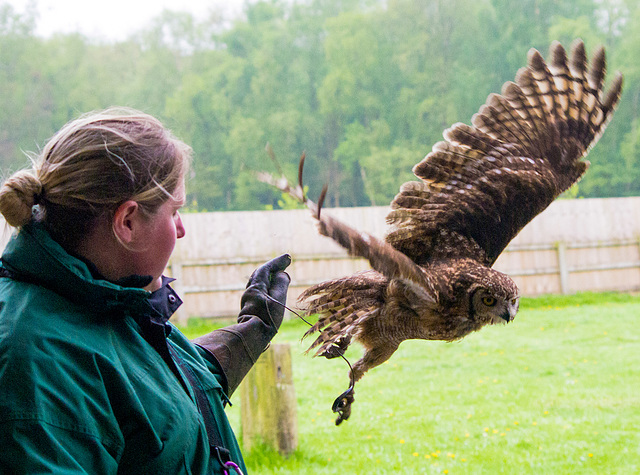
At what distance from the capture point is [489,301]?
1548 millimetres

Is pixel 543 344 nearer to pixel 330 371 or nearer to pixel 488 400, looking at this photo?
pixel 488 400

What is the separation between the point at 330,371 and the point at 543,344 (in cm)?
183

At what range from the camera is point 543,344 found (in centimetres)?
513

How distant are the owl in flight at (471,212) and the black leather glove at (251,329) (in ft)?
0.64

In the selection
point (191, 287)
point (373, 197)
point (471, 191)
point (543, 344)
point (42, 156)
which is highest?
point (42, 156)

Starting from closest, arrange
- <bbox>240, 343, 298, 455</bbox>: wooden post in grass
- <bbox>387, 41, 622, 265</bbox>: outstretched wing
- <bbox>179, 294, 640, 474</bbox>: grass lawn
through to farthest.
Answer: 1. <bbox>387, 41, 622, 265</bbox>: outstretched wing
2. <bbox>240, 343, 298, 455</bbox>: wooden post in grass
3. <bbox>179, 294, 640, 474</bbox>: grass lawn

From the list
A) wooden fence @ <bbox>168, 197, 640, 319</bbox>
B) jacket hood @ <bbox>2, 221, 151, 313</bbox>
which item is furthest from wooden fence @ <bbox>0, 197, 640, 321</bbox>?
jacket hood @ <bbox>2, 221, 151, 313</bbox>

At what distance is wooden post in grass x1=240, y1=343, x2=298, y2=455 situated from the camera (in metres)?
2.92

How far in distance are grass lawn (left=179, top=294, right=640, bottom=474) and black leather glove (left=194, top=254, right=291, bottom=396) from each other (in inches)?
72.1

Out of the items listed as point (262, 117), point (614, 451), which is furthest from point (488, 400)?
point (262, 117)

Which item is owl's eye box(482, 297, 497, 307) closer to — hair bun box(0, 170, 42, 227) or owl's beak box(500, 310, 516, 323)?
owl's beak box(500, 310, 516, 323)

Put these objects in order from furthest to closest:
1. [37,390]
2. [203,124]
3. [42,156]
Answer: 1. [203,124]
2. [42,156]
3. [37,390]

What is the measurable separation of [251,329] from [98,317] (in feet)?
1.97

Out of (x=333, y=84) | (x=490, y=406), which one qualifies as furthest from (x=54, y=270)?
(x=333, y=84)
